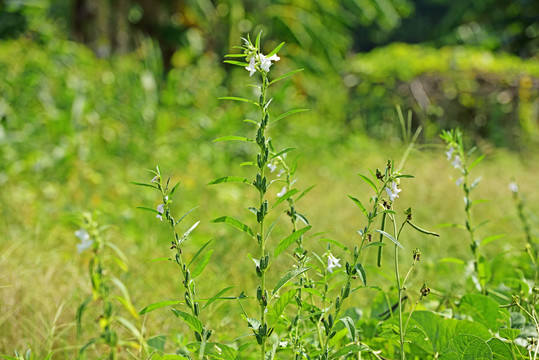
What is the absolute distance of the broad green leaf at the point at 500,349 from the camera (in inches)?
38.2

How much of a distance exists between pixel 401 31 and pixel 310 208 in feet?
64.3

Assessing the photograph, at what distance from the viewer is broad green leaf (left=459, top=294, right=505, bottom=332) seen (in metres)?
1.12

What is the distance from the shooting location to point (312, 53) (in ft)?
26.6

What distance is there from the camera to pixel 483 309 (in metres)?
1.14

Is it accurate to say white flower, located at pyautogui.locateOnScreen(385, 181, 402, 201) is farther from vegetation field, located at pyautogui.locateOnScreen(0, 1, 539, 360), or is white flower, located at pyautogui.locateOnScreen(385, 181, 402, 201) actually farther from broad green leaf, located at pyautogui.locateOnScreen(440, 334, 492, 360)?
broad green leaf, located at pyautogui.locateOnScreen(440, 334, 492, 360)

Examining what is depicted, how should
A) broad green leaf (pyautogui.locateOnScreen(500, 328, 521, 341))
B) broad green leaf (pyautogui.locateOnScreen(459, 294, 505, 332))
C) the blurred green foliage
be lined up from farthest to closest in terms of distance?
the blurred green foliage → broad green leaf (pyautogui.locateOnScreen(459, 294, 505, 332)) → broad green leaf (pyautogui.locateOnScreen(500, 328, 521, 341))

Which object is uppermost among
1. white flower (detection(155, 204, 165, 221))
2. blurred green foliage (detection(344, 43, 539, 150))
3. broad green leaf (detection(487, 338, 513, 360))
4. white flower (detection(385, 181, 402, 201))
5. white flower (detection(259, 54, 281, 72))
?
blurred green foliage (detection(344, 43, 539, 150))

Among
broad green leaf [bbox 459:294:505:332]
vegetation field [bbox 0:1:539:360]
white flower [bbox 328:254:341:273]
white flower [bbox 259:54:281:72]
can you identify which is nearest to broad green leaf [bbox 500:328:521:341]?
vegetation field [bbox 0:1:539:360]

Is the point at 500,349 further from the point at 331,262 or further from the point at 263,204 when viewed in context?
the point at 263,204

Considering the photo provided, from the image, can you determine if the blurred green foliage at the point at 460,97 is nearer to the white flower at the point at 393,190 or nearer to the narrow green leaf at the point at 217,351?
the white flower at the point at 393,190

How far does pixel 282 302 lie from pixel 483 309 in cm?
50

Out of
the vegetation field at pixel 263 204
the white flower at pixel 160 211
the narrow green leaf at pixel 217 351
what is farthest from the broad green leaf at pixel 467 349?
the white flower at pixel 160 211

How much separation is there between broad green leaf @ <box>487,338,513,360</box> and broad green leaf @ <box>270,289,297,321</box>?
0.39 metres

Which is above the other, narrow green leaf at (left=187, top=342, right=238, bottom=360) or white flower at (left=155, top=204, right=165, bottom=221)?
white flower at (left=155, top=204, right=165, bottom=221)
